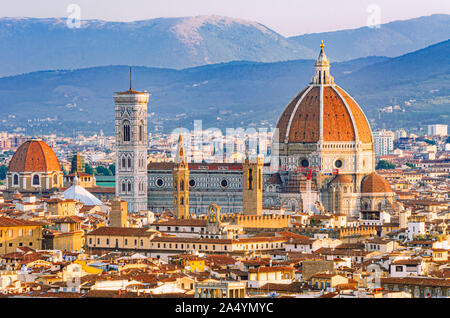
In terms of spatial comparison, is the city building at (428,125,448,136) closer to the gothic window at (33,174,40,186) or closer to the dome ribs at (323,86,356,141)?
the gothic window at (33,174,40,186)

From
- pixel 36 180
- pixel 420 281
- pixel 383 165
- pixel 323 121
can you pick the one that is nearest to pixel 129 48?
pixel 420 281

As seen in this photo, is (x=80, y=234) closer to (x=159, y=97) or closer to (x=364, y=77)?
(x=159, y=97)

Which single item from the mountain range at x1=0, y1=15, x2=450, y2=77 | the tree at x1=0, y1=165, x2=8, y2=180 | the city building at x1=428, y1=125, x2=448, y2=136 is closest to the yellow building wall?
the mountain range at x1=0, y1=15, x2=450, y2=77

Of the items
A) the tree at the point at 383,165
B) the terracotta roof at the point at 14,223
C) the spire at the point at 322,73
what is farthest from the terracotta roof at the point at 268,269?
the tree at the point at 383,165

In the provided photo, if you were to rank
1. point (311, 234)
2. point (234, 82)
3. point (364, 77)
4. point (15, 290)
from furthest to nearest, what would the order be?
1. point (364, 77)
2. point (234, 82)
3. point (311, 234)
4. point (15, 290)

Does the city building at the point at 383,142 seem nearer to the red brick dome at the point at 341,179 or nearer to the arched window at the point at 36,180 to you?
the arched window at the point at 36,180

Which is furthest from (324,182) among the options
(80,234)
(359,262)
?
(359,262)
